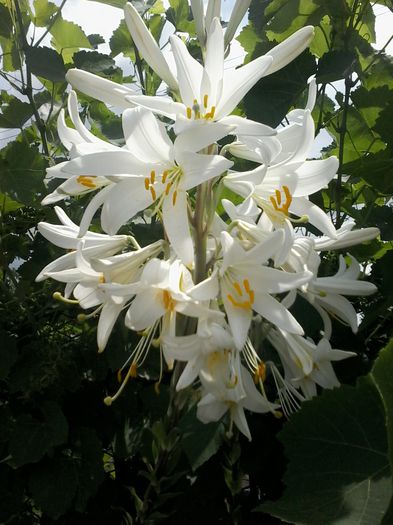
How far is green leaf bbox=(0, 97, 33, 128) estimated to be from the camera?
1.78 meters

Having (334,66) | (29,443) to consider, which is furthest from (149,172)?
(29,443)

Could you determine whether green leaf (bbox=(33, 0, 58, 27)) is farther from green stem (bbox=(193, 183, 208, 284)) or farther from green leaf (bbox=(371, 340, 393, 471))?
green leaf (bbox=(371, 340, 393, 471))

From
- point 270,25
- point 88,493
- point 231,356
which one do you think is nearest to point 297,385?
point 231,356

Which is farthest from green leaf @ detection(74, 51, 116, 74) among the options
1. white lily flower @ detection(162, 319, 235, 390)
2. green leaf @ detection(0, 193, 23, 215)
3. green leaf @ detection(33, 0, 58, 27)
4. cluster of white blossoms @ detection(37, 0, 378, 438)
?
white lily flower @ detection(162, 319, 235, 390)

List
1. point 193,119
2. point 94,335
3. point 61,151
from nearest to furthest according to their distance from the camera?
point 193,119 → point 94,335 → point 61,151

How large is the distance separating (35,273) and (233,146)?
0.76 m

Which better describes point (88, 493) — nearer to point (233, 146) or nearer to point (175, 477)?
point (175, 477)

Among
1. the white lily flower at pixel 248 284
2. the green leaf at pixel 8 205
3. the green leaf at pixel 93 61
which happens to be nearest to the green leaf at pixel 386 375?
the white lily flower at pixel 248 284

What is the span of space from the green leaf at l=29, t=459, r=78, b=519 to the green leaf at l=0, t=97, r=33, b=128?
956 millimetres

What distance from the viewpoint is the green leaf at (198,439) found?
42.4 inches

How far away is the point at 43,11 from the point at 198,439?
147cm

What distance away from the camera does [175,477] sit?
93cm

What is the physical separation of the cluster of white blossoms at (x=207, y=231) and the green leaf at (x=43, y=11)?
110 cm

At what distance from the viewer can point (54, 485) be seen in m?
1.36
